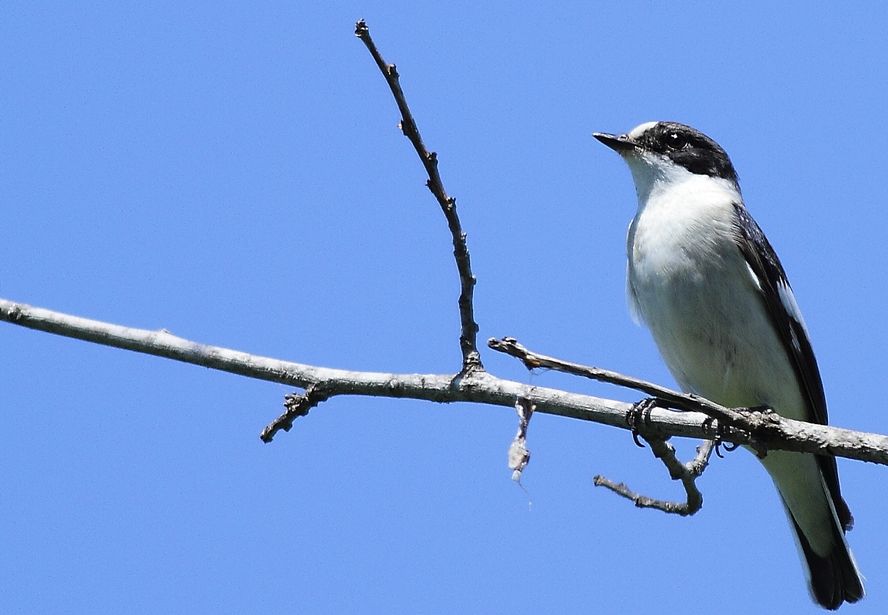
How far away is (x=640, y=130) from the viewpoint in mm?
7562

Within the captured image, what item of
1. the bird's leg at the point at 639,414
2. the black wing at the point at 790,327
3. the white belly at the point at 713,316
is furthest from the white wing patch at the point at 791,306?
the bird's leg at the point at 639,414

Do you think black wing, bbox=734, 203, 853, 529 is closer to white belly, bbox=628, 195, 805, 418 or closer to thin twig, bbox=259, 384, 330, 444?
white belly, bbox=628, 195, 805, 418

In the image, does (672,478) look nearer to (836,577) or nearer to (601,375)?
(601,375)

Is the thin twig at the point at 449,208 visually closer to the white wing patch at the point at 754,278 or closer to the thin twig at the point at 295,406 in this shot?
the thin twig at the point at 295,406

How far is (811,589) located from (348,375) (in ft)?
13.2

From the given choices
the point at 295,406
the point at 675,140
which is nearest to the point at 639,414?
the point at 295,406

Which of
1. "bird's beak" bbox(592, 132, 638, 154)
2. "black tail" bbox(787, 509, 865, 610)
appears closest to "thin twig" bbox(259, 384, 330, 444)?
"bird's beak" bbox(592, 132, 638, 154)

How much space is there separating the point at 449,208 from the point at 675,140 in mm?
3934

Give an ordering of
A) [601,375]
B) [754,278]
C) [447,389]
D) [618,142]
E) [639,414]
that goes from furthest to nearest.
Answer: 1. [618,142]
2. [754,278]
3. [447,389]
4. [639,414]
5. [601,375]

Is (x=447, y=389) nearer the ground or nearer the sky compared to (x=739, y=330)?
nearer the ground

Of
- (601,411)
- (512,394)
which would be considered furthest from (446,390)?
(601,411)

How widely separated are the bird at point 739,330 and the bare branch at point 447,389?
1987mm

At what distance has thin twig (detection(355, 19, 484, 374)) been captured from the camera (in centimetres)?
372

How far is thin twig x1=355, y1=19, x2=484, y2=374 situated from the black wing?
111 inches
